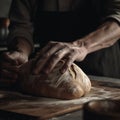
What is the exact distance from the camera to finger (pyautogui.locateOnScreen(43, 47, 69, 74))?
5.23 feet

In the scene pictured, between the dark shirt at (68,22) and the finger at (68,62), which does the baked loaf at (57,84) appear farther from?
the dark shirt at (68,22)

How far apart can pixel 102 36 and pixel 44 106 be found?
61 cm

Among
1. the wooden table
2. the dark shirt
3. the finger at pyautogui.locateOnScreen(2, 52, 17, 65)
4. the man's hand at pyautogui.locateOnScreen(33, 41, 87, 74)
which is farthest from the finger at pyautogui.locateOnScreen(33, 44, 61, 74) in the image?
the dark shirt

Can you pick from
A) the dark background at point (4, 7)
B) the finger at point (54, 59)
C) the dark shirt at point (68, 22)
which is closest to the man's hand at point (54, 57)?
the finger at point (54, 59)

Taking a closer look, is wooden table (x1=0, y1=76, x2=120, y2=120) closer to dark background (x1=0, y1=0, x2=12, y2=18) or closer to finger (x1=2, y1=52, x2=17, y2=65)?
finger (x1=2, y1=52, x2=17, y2=65)

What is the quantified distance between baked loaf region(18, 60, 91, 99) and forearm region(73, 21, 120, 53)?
17cm

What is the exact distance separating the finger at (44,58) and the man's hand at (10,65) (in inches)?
8.1

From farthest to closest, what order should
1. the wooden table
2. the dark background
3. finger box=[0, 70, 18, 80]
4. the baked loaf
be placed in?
1. the dark background
2. finger box=[0, 70, 18, 80]
3. the baked loaf
4. the wooden table

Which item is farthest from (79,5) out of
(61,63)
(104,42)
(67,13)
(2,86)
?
(2,86)

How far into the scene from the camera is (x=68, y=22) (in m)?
2.10

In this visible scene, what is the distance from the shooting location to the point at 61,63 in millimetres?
1668

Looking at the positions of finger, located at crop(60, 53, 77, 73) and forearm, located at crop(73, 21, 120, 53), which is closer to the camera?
finger, located at crop(60, 53, 77, 73)

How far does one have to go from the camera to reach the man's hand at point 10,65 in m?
1.82

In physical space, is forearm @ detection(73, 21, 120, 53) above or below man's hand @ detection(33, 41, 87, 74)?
above
